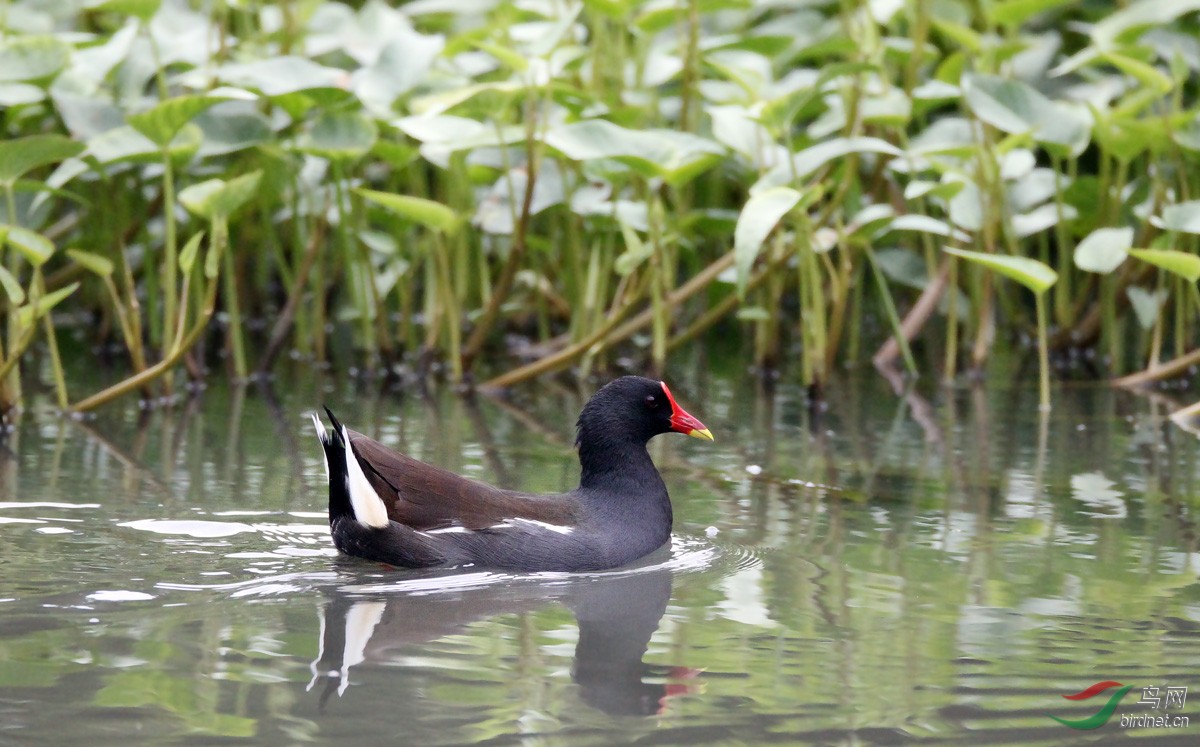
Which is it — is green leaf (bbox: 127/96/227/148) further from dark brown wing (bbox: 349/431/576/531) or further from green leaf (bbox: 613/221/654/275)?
dark brown wing (bbox: 349/431/576/531)

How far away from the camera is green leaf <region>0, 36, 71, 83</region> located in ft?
21.4

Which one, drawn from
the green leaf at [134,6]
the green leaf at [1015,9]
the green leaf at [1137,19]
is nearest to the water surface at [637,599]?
the green leaf at [134,6]

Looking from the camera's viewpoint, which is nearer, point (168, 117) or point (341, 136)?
point (168, 117)

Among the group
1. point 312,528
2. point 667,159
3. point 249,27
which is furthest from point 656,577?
point 249,27

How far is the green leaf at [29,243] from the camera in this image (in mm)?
5598

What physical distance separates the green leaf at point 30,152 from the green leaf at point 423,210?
3.58ft

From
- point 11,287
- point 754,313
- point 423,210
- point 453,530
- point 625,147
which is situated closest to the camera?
point 453,530

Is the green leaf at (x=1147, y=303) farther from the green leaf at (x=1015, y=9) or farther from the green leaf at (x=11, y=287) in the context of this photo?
the green leaf at (x=11, y=287)

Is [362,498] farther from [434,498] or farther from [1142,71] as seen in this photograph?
[1142,71]

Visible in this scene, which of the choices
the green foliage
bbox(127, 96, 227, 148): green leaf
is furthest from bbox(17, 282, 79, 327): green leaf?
bbox(127, 96, 227, 148): green leaf

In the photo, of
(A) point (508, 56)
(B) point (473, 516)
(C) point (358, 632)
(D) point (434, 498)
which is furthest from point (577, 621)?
(A) point (508, 56)

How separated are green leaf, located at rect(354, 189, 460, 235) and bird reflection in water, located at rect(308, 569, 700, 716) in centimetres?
239

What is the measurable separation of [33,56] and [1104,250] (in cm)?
443

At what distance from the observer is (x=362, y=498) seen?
4234 millimetres
